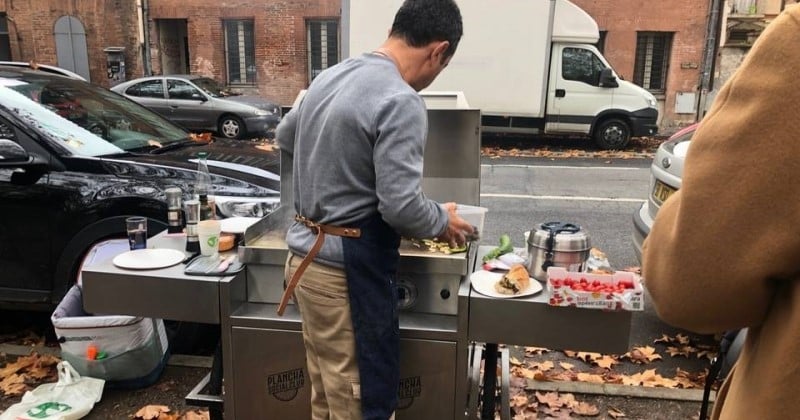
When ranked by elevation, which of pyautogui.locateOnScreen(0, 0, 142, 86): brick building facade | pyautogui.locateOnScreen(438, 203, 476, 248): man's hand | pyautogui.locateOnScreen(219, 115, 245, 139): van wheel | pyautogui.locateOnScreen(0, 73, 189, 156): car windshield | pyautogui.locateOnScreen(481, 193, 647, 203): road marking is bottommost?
pyautogui.locateOnScreen(481, 193, 647, 203): road marking

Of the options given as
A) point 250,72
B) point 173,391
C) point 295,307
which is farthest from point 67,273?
point 250,72

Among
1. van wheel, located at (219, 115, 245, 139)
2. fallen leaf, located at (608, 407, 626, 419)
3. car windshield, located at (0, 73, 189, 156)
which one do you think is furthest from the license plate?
van wheel, located at (219, 115, 245, 139)

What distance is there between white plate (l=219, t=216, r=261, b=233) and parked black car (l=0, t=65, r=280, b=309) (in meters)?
0.27

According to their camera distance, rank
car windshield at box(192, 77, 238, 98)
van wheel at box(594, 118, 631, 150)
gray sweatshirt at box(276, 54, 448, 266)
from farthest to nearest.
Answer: car windshield at box(192, 77, 238, 98)
van wheel at box(594, 118, 631, 150)
gray sweatshirt at box(276, 54, 448, 266)

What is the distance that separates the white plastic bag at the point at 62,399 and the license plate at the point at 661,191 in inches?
138

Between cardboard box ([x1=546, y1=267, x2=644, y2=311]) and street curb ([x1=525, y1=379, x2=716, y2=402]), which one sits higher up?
cardboard box ([x1=546, y1=267, x2=644, y2=311])

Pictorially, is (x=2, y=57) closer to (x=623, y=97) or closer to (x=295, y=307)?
(x=623, y=97)

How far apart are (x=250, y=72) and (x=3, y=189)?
15.2 meters

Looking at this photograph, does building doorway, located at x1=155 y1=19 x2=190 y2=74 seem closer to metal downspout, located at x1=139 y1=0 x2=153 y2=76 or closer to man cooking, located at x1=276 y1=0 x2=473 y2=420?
metal downspout, located at x1=139 y1=0 x2=153 y2=76

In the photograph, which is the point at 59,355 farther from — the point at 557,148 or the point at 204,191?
the point at 557,148

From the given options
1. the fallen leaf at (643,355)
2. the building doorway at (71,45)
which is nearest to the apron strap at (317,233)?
the fallen leaf at (643,355)

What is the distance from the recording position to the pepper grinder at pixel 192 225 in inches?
107

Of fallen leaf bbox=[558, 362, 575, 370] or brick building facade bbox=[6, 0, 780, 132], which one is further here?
brick building facade bbox=[6, 0, 780, 132]

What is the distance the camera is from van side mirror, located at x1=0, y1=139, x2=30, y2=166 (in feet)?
11.1
